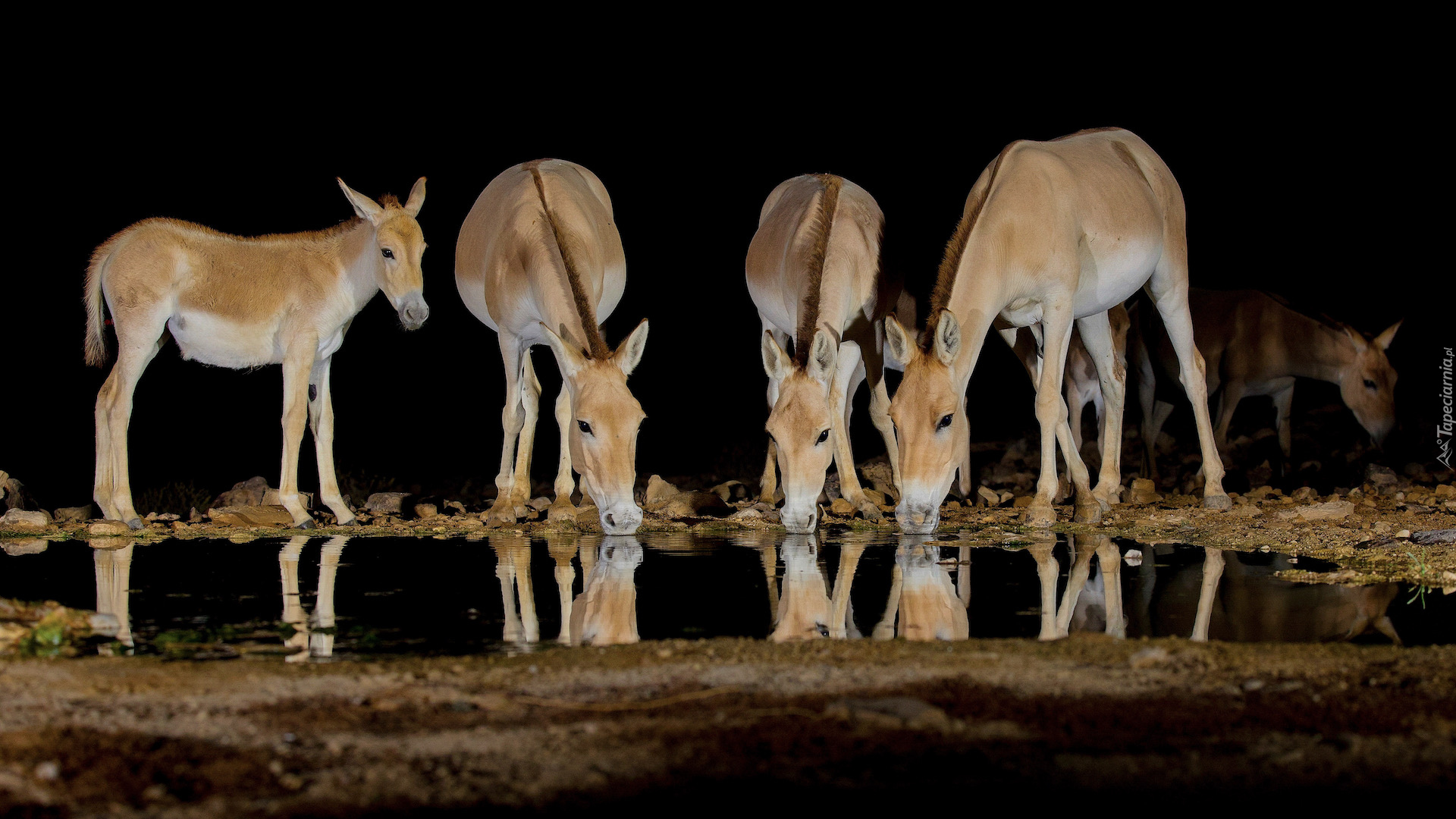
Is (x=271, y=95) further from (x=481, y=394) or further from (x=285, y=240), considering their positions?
(x=285, y=240)

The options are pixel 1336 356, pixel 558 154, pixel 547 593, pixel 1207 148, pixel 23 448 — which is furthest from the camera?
pixel 558 154

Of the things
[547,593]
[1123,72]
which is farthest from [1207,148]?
[547,593]

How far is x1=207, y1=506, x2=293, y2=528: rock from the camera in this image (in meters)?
10.1

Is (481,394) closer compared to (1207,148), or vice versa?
(481,394)

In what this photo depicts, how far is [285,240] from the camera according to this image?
10852 millimetres

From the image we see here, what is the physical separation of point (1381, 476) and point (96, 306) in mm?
10897

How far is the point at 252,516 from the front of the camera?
33.6ft

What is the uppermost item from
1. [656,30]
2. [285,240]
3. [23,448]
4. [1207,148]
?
[656,30]

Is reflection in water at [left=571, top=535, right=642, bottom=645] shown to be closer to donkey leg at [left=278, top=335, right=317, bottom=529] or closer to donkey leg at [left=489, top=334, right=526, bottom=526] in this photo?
donkey leg at [left=489, top=334, right=526, bottom=526]

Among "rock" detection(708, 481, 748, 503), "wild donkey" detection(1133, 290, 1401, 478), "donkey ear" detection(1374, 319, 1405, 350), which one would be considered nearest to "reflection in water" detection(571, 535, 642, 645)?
"rock" detection(708, 481, 748, 503)

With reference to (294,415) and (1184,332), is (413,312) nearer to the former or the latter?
(294,415)

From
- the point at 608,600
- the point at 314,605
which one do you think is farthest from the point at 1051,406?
the point at 314,605

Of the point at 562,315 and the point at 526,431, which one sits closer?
the point at 562,315

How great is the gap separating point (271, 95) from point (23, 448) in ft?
37.0
